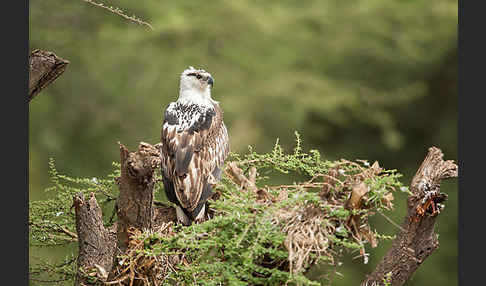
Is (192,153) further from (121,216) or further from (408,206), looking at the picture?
(408,206)

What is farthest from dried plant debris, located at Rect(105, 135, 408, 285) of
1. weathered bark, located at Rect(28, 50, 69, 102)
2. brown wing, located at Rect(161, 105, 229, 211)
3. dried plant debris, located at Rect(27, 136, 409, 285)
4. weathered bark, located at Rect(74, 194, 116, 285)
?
weathered bark, located at Rect(28, 50, 69, 102)

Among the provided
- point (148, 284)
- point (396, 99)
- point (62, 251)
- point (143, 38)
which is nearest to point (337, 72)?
point (396, 99)

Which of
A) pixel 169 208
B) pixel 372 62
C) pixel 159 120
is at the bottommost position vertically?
pixel 169 208

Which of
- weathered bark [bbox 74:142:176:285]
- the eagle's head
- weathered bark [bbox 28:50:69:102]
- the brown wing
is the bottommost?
weathered bark [bbox 74:142:176:285]

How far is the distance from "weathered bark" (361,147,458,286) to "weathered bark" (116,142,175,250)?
131cm

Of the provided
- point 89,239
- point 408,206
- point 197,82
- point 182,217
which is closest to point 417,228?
point 408,206

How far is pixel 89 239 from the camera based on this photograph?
13.8ft

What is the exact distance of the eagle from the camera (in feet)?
14.9

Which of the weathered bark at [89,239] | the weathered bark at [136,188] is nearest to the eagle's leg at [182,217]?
the weathered bark at [89,239]

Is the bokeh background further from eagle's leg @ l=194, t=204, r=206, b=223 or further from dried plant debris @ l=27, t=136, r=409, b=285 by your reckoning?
dried plant debris @ l=27, t=136, r=409, b=285

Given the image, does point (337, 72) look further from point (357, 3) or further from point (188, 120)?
point (188, 120)

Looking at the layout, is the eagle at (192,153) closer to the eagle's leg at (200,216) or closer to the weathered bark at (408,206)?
the eagle's leg at (200,216)

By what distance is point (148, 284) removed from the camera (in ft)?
12.6

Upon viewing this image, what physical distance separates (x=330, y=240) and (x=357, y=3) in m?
9.28
